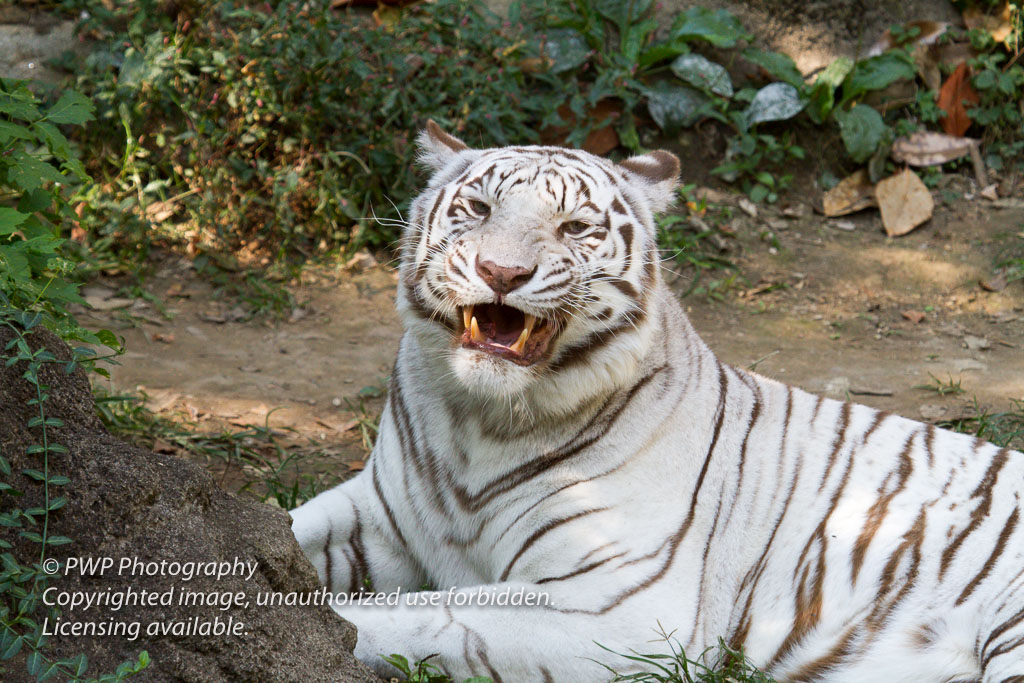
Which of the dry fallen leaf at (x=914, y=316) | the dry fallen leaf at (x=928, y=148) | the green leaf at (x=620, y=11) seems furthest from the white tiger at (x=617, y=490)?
the dry fallen leaf at (x=928, y=148)

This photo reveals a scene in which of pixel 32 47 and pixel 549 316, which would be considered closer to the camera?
pixel 549 316

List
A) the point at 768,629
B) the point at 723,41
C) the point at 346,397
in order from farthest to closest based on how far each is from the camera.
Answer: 1. the point at 723,41
2. the point at 346,397
3. the point at 768,629

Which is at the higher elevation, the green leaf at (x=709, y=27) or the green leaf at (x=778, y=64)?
the green leaf at (x=709, y=27)

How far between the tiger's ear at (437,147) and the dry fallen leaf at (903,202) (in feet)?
13.2

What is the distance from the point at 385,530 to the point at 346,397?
1558mm

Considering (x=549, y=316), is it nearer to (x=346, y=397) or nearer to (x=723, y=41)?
(x=346, y=397)

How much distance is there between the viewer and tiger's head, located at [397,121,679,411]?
8.16 feet

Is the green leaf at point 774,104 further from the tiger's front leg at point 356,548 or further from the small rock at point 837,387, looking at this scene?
the tiger's front leg at point 356,548

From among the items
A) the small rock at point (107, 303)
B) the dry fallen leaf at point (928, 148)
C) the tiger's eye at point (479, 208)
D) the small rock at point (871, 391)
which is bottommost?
the small rock at point (107, 303)

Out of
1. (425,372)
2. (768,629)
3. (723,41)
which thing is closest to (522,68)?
(723,41)

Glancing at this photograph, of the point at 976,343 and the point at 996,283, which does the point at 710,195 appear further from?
the point at 976,343

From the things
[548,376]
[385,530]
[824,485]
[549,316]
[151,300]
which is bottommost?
[151,300]

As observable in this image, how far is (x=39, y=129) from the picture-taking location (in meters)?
2.78

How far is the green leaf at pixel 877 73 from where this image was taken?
21.2 ft
